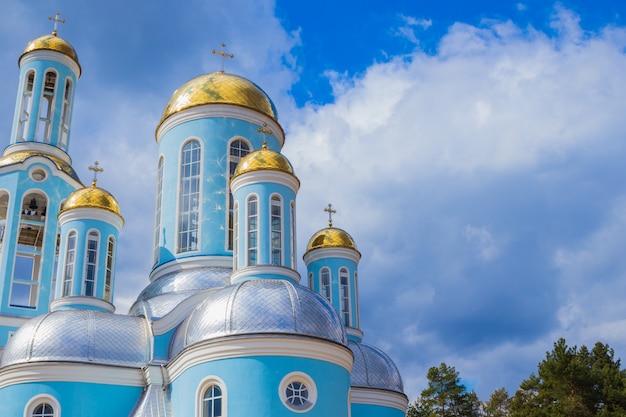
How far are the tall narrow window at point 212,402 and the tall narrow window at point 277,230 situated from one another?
3.50 meters

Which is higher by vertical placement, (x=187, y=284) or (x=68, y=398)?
(x=187, y=284)

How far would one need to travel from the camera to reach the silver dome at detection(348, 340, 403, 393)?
66.3 feet

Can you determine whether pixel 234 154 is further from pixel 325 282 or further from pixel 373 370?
pixel 373 370

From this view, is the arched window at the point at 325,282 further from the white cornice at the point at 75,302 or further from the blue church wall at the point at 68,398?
the blue church wall at the point at 68,398

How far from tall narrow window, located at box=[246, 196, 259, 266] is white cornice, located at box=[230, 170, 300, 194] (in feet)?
1.40

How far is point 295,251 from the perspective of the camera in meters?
18.9

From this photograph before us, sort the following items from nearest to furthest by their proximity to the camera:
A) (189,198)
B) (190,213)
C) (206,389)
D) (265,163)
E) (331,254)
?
(206,389) → (265,163) → (190,213) → (189,198) → (331,254)

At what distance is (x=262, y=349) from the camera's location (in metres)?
15.6

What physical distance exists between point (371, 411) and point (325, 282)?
429 centimetres

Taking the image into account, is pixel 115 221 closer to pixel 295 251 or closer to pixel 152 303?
pixel 152 303

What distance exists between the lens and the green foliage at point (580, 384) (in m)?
28.2

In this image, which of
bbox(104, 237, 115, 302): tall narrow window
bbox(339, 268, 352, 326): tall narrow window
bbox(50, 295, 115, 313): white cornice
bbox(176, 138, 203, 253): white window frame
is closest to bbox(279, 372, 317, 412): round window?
bbox(50, 295, 115, 313): white cornice

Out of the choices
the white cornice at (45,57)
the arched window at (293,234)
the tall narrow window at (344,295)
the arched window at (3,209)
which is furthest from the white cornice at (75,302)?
the white cornice at (45,57)

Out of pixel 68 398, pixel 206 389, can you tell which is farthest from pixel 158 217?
pixel 206 389
